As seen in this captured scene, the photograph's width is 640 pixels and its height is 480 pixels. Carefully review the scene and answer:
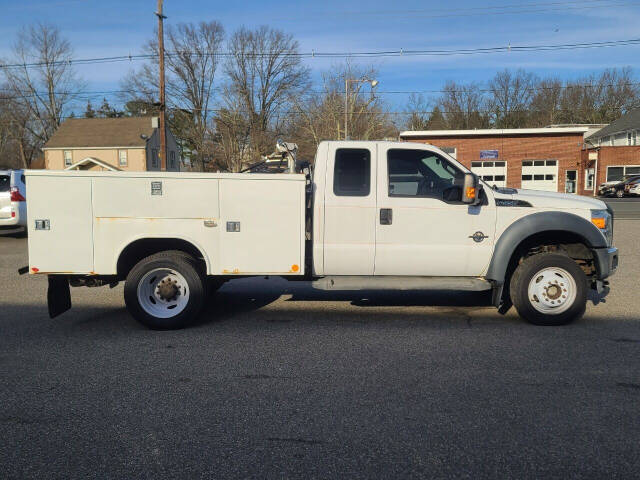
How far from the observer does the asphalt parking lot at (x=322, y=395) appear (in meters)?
3.38

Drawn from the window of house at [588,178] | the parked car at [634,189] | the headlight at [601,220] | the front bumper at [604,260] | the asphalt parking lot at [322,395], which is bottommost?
the asphalt parking lot at [322,395]

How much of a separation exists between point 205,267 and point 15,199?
12.2 meters

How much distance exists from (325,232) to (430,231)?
1.25 metres

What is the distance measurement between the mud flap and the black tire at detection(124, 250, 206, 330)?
0.86 m

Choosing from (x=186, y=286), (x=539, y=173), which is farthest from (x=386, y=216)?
(x=539, y=173)

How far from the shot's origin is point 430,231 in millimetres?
6406

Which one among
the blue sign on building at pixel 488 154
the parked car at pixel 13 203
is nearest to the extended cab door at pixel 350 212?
the parked car at pixel 13 203

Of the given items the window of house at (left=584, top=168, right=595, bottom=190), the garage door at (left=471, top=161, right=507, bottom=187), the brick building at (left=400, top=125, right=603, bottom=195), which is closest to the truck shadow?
the brick building at (left=400, top=125, right=603, bottom=195)

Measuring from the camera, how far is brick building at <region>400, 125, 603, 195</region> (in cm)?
4488

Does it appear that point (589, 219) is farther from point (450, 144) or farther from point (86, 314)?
point (450, 144)

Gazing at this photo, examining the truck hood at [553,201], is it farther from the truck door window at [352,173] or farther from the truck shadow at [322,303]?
the truck door window at [352,173]

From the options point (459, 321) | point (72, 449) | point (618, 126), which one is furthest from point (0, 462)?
point (618, 126)

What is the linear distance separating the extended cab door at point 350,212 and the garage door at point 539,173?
139 ft

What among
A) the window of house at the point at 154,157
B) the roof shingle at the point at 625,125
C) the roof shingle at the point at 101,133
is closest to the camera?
the roof shingle at the point at 625,125
